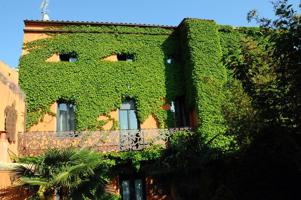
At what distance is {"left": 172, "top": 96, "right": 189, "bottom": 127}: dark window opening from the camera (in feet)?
65.4

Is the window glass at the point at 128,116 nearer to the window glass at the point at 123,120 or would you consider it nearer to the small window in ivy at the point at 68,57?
the window glass at the point at 123,120

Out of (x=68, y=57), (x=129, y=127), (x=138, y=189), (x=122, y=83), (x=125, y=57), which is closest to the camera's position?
(x=138, y=189)

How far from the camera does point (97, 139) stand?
18.0m

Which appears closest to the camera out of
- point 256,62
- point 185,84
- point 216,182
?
point 256,62

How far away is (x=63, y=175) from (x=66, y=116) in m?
6.68

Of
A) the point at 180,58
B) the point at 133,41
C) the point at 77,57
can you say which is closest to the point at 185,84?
the point at 180,58

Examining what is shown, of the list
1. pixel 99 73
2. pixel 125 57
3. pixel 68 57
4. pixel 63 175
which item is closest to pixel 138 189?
pixel 99 73

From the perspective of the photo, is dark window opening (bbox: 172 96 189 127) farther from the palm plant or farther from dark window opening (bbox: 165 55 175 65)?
the palm plant

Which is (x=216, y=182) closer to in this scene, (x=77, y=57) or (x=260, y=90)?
(x=260, y=90)

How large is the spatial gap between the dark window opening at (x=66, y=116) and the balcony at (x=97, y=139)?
2.83 feet

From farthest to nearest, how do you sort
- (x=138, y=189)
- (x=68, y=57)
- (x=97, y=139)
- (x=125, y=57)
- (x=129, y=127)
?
(x=125, y=57) < (x=68, y=57) < (x=129, y=127) < (x=138, y=189) < (x=97, y=139)

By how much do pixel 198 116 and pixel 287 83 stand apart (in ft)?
33.8

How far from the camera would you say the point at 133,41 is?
20.8m

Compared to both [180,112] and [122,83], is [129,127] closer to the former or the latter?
[122,83]
